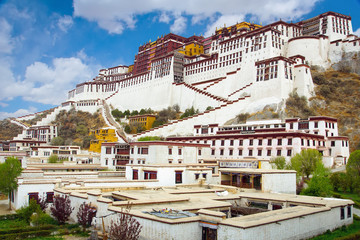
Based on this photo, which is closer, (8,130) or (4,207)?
(4,207)

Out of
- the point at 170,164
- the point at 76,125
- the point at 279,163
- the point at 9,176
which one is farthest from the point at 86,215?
the point at 76,125

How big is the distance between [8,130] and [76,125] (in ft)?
83.0

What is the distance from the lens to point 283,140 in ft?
139

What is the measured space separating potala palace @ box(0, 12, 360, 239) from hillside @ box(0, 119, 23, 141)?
5.46 m

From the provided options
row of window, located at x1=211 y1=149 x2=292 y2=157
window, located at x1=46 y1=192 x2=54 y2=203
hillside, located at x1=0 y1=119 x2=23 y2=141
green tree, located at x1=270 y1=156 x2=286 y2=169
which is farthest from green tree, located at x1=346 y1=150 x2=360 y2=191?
hillside, located at x1=0 y1=119 x2=23 y2=141

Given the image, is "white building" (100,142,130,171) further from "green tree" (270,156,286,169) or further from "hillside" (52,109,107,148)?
"hillside" (52,109,107,148)

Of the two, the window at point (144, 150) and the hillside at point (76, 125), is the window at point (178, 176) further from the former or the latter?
the hillside at point (76, 125)

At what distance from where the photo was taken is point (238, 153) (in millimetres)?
46656

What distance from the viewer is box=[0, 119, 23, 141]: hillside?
101m

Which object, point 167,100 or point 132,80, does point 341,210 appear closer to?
point 167,100

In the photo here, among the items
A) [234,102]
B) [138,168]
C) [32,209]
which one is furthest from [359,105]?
[32,209]

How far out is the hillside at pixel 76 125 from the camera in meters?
85.8

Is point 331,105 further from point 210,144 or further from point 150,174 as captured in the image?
point 150,174

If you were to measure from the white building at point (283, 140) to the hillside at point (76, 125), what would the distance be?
1699 inches
